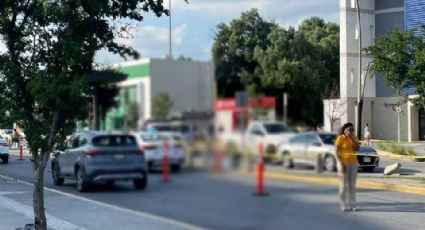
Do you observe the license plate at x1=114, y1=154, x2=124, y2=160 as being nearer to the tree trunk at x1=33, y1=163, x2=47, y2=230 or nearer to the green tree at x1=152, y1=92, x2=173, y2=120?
the green tree at x1=152, y1=92, x2=173, y2=120

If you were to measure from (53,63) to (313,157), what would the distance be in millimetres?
4991

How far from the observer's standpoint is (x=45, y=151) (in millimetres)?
7016

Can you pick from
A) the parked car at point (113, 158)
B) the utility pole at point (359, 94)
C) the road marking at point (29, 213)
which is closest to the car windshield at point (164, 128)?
the parked car at point (113, 158)

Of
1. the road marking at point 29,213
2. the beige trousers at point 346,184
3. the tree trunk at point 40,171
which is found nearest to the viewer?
the beige trousers at point 346,184

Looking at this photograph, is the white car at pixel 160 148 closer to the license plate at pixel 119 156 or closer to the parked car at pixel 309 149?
the license plate at pixel 119 156

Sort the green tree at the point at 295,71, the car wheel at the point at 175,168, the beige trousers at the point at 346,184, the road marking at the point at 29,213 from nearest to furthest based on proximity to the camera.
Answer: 1. the green tree at the point at 295,71
2. the car wheel at the point at 175,168
3. the beige trousers at the point at 346,184
4. the road marking at the point at 29,213

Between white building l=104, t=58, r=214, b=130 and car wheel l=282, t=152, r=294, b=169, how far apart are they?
35 cm

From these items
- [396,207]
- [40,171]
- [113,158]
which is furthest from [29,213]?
[113,158]

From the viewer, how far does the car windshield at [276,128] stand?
227cm

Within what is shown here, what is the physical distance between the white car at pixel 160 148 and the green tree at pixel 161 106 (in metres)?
0.09

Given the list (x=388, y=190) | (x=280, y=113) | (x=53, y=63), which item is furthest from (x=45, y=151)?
(x=388, y=190)

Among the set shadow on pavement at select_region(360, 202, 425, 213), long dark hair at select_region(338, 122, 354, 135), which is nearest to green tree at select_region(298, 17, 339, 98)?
long dark hair at select_region(338, 122, 354, 135)

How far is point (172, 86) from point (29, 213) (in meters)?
8.60

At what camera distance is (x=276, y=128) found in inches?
90.0
